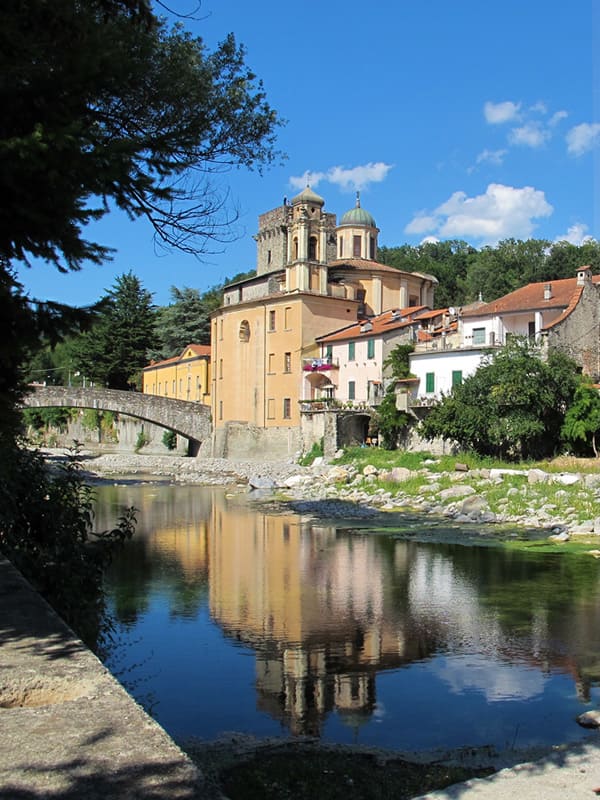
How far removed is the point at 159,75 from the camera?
7852 millimetres

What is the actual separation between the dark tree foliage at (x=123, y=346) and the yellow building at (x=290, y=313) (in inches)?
439

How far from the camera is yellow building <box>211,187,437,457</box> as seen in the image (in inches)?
1768

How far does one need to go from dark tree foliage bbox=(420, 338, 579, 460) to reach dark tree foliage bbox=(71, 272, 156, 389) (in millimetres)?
35345

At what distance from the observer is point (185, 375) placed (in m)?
58.2

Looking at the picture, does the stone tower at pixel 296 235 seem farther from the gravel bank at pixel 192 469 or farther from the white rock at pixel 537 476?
the white rock at pixel 537 476

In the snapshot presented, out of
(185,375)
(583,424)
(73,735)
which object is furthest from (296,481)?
(73,735)

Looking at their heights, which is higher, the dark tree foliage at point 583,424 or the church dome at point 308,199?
the church dome at point 308,199

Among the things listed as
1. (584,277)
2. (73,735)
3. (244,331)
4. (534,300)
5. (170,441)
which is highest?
(244,331)

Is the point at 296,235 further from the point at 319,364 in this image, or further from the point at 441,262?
the point at 441,262

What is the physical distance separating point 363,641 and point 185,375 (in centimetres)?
4932

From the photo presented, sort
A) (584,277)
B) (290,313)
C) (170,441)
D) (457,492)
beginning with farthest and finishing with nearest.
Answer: (170,441) < (290,313) < (584,277) < (457,492)

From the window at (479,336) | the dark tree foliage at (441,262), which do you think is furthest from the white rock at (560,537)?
the dark tree foliage at (441,262)

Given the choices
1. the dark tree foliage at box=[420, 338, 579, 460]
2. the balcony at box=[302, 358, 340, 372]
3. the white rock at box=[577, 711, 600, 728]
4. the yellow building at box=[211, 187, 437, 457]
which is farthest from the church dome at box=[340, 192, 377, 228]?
the white rock at box=[577, 711, 600, 728]

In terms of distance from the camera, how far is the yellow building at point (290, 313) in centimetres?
4491
